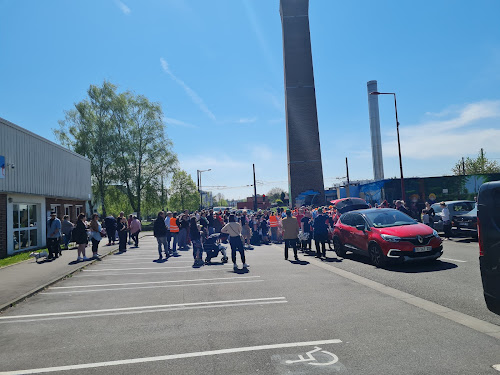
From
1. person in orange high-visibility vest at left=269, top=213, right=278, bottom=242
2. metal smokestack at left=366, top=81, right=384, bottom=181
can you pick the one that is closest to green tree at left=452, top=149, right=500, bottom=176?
metal smokestack at left=366, top=81, right=384, bottom=181

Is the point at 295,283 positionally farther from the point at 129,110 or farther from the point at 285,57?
the point at 285,57

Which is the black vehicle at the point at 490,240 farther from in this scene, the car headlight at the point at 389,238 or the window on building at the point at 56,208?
the window on building at the point at 56,208

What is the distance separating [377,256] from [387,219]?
135 cm

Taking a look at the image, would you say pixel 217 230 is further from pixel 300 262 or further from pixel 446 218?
pixel 446 218

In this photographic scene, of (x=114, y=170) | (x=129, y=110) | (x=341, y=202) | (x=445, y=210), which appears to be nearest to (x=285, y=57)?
(x=129, y=110)

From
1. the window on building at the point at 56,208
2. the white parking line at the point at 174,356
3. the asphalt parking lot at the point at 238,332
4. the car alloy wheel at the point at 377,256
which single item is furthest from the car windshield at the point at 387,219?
the window on building at the point at 56,208

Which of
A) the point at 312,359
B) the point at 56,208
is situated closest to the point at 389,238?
the point at 312,359

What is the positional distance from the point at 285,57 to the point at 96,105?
94.6 ft

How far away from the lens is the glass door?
59.0 ft

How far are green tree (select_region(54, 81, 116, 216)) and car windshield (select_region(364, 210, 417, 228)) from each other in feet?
114

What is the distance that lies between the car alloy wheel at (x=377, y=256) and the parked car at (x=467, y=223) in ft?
20.2

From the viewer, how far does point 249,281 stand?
28.9ft

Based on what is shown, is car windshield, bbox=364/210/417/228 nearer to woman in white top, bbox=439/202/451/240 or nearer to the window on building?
woman in white top, bbox=439/202/451/240

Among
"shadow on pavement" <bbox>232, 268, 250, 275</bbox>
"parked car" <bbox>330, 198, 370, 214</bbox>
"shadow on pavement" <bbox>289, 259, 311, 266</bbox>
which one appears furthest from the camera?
"parked car" <bbox>330, 198, 370, 214</bbox>
